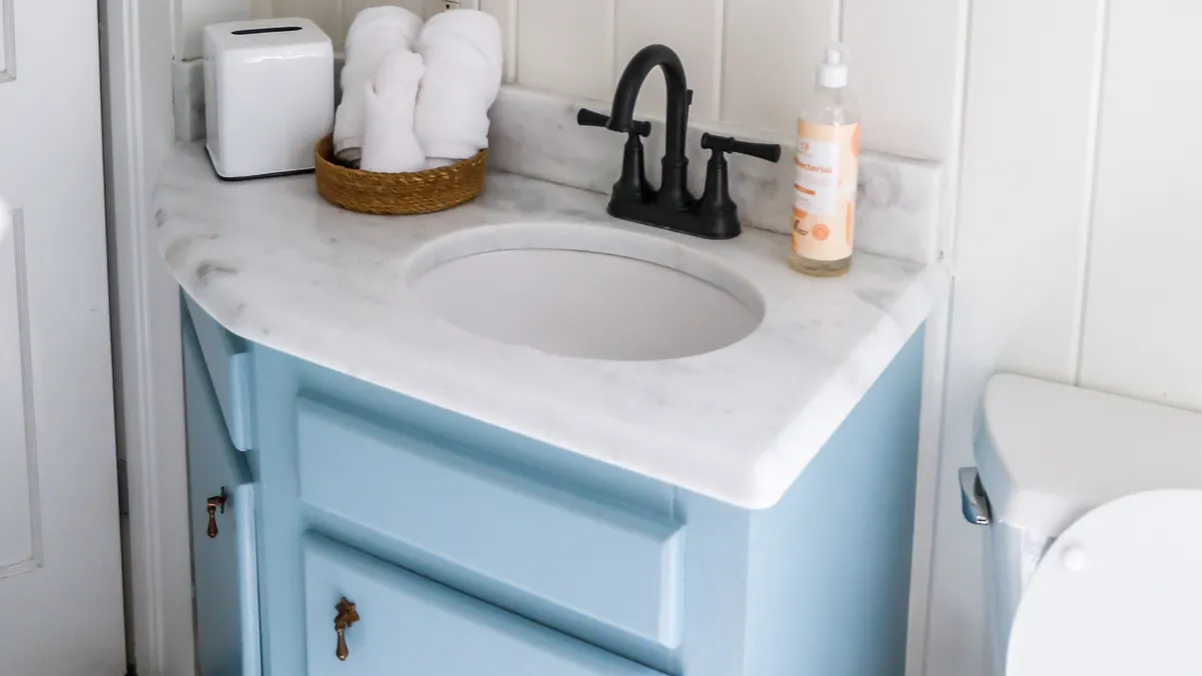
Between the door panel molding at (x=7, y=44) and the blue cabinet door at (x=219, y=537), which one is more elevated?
the door panel molding at (x=7, y=44)

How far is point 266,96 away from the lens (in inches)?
55.9

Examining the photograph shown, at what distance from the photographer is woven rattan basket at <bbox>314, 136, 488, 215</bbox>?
133 centimetres

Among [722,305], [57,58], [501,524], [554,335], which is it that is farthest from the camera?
[57,58]

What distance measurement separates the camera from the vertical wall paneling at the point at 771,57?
126 cm

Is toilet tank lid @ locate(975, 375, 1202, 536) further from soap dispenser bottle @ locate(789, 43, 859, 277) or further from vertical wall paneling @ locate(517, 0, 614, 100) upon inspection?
vertical wall paneling @ locate(517, 0, 614, 100)

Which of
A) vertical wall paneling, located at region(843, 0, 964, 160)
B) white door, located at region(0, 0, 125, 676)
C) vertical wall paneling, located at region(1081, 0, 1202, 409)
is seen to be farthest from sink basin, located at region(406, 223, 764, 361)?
white door, located at region(0, 0, 125, 676)

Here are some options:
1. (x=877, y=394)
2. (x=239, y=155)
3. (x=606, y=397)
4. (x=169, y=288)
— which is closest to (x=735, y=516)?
(x=606, y=397)

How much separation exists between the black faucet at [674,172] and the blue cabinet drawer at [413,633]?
45 cm

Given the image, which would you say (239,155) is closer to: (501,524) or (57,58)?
(57,58)

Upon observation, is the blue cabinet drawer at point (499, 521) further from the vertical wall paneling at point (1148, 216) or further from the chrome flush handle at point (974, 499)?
the vertical wall paneling at point (1148, 216)

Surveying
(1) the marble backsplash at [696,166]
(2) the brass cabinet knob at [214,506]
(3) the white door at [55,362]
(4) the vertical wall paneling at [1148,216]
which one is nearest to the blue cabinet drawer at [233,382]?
(2) the brass cabinet knob at [214,506]

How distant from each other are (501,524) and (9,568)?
108 cm

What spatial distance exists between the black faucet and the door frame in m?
0.63

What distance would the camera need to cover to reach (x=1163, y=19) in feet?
3.51
